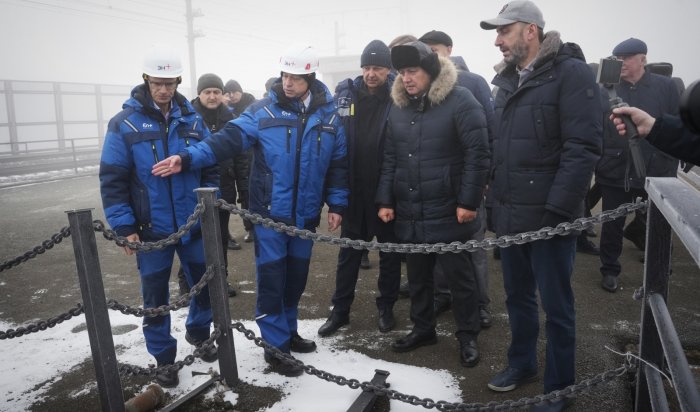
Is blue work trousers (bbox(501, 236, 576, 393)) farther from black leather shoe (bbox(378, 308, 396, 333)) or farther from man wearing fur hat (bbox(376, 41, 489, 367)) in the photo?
black leather shoe (bbox(378, 308, 396, 333))

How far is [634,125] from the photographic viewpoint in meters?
2.16

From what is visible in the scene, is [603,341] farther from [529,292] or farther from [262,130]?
[262,130]

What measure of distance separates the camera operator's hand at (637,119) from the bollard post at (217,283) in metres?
2.26

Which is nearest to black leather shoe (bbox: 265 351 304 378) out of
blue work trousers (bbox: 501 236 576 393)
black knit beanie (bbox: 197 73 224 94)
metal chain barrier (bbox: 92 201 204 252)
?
metal chain barrier (bbox: 92 201 204 252)

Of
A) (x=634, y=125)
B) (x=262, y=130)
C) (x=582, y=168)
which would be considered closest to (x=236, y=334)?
(x=262, y=130)

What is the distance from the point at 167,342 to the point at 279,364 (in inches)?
31.8

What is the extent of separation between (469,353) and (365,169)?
167 centimetres

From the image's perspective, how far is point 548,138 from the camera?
2.71m

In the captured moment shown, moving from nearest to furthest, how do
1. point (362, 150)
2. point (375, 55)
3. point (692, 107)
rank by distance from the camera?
point (692, 107), point (375, 55), point (362, 150)

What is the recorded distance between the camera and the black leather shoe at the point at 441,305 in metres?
4.35

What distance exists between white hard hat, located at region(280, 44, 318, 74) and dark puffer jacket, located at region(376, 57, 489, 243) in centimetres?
68

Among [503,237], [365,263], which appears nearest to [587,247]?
[365,263]

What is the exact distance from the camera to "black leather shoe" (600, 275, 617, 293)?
4668 mm

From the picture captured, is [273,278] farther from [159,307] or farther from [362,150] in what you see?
[362,150]
